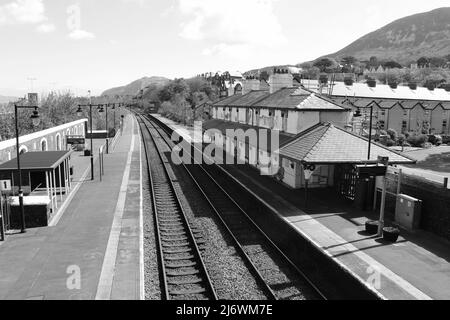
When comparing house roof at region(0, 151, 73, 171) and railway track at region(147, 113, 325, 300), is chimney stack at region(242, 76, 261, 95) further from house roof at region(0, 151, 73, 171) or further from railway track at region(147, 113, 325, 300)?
house roof at region(0, 151, 73, 171)

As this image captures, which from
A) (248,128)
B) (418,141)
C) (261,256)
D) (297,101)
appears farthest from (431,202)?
(418,141)

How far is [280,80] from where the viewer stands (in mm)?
35906

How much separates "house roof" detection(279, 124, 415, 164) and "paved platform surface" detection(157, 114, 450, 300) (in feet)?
7.39

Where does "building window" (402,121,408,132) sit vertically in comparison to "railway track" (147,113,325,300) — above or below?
above

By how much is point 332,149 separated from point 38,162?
14873 millimetres

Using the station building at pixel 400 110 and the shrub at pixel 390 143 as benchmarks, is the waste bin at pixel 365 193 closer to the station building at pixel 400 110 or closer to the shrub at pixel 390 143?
the shrub at pixel 390 143

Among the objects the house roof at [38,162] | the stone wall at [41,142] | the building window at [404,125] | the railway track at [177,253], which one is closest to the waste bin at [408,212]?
the railway track at [177,253]

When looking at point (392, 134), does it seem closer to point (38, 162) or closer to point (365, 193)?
point (365, 193)

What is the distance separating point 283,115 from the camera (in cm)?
2842

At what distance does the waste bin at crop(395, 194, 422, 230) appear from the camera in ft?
53.2

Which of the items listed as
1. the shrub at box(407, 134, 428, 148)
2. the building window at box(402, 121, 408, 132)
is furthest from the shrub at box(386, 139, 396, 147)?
the building window at box(402, 121, 408, 132)

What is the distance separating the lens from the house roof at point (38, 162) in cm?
1839

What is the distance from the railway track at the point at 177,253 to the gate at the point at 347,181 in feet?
29.2
